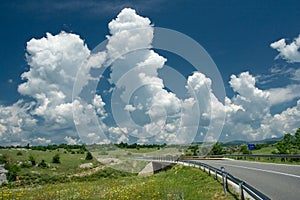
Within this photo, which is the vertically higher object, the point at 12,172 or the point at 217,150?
the point at 217,150

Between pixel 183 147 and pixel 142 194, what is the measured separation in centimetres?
5495

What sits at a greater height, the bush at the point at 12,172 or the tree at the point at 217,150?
the tree at the point at 217,150

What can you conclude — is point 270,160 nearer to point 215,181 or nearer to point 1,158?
point 215,181

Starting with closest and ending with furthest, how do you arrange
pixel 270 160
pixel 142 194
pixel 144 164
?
pixel 142 194 → pixel 270 160 → pixel 144 164

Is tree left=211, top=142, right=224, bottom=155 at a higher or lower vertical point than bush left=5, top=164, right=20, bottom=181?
higher

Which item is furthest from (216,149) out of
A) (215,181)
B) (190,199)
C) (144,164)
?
Result: (190,199)

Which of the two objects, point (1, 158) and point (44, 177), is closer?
point (44, 177)

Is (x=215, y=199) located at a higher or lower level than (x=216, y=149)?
lower

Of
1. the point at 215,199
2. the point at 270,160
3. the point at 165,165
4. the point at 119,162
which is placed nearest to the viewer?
the point at 215,199

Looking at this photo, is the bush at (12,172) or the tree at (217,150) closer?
the bush at (12,172)

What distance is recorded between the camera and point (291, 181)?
1739 centimetres

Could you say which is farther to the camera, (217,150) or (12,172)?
(217,150)

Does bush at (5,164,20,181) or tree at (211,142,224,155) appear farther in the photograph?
tree at (211,142,224,155)

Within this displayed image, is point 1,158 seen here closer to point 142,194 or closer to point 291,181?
point 142,194
